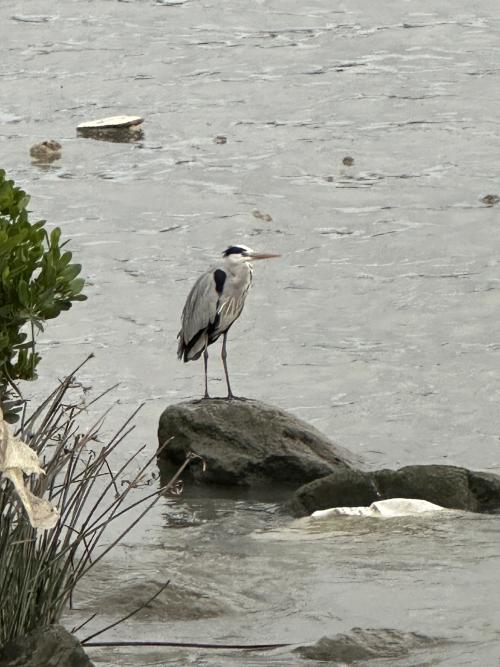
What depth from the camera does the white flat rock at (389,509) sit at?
10.2 m

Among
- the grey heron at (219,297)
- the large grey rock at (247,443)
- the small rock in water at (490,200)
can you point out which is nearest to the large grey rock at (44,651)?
the large grey rock at (247,443)

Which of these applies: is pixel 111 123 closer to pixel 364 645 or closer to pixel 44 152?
pixel 44 152

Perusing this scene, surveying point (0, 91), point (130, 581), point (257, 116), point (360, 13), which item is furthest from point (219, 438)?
point (360, 13)

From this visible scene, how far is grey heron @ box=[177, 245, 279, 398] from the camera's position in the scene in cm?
1302

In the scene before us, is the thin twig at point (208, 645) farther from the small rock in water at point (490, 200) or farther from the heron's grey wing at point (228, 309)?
the small rock in water at point (490, 200)

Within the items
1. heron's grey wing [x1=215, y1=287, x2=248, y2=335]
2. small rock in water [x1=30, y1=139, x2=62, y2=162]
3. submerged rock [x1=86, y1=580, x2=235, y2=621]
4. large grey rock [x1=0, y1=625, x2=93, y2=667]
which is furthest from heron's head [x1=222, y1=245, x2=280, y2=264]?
small rock in water [x1=30, y1=139, x2=62, y2=162]

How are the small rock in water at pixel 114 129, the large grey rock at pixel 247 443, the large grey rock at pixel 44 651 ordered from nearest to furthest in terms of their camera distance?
the large grey rock at pixel 44 651, the large grey rock at pixel 247 443, the small rock in water at pixel 114 129

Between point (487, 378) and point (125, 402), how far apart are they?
336cm

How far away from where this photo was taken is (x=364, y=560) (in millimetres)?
9273

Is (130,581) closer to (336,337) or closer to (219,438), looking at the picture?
(219,438)

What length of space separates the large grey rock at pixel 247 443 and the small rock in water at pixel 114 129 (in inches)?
416

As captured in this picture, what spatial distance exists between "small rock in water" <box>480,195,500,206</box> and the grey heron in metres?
6.55

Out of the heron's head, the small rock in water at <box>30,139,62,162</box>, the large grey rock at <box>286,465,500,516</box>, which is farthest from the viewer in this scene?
the small rock in water at <box>30,139,62,162</box>

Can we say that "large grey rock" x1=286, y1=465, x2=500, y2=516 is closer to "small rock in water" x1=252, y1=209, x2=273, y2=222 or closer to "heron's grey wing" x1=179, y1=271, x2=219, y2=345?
"heron's grey wing" x1=179, y1=271, x2=219, y2=345
